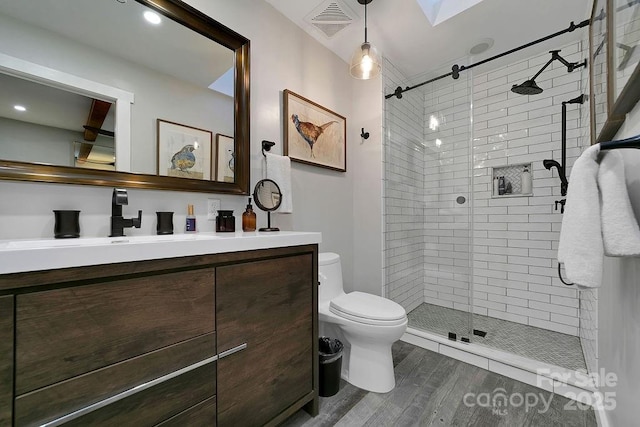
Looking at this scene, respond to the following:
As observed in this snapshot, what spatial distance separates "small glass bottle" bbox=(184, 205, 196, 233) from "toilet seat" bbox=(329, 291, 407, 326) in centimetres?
96

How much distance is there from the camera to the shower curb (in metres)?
1.46

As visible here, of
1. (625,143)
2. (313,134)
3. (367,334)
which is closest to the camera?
(625,143)

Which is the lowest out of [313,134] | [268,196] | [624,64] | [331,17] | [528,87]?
[268,196]

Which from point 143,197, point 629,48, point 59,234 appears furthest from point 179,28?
point 629,48

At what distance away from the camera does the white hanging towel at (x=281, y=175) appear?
1.68 metres

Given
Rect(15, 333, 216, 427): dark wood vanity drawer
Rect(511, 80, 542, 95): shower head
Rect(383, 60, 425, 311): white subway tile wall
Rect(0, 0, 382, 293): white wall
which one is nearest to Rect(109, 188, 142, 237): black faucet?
Rect(0, 0, 382, 293): white wall

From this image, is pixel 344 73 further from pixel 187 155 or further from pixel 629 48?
pixel 629 48

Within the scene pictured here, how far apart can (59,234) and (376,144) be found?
2.15m

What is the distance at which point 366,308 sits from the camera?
1588mm

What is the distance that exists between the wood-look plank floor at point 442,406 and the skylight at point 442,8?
252cm

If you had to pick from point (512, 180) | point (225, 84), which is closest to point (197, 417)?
point (225, 84)

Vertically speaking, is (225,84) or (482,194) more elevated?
(225,84)

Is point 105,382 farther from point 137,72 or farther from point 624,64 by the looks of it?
point 624,64

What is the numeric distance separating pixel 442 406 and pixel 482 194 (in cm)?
204
